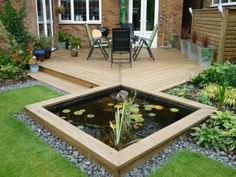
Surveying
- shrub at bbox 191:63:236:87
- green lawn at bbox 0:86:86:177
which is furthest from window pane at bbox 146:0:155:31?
green lawn at bbox 0:86:86:177

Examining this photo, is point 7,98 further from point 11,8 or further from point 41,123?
point 11,8

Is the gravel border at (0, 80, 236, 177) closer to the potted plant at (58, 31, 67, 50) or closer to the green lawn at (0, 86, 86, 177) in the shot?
the green lawn at (0, 86, 86, 177)

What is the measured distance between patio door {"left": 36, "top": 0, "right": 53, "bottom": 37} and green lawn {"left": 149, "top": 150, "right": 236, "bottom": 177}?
680cm

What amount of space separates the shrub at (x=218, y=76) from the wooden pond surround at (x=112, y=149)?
116cm

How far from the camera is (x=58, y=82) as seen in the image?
565cm

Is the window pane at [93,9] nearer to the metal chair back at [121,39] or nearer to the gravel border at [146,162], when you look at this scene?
the metal chair back at [121,39]

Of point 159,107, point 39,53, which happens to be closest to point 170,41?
point 39,53

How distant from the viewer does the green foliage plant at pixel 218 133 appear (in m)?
2.96

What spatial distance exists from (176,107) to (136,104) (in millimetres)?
640

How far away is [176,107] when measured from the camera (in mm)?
3945

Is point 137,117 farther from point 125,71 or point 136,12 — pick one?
point 136,12

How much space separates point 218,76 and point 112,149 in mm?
3097

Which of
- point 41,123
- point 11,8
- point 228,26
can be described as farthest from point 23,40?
point 228,26

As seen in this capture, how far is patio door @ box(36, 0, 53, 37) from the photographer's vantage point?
811 centimetres
